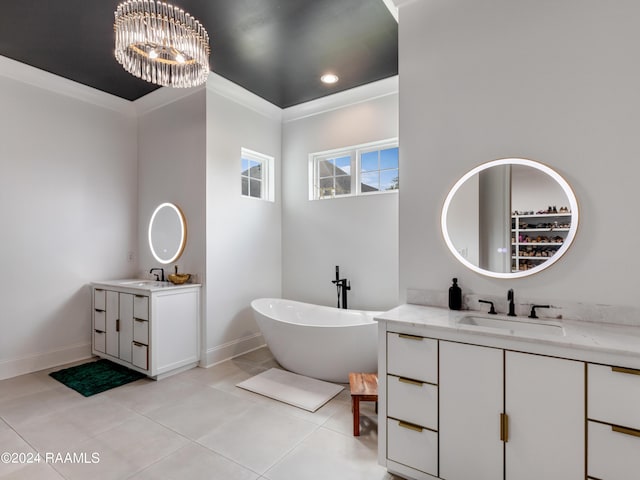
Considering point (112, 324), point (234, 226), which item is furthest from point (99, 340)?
point (234, 226)

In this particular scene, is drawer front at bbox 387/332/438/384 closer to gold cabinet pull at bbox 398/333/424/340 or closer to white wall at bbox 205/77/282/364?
gold cabinet pull at bbox 398/333/424/340

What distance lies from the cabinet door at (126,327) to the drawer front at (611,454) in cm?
358

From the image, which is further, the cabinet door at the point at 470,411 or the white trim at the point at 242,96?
the white trim at the point at 242,96

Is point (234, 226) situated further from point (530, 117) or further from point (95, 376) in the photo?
point (530, 117)

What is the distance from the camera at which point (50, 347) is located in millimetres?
3430

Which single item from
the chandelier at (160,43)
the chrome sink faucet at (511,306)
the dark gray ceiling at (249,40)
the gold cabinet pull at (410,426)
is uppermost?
the dark gray ceiling at (249,40)

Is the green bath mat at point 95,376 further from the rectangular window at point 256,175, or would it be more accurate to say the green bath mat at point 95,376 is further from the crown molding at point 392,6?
the crown molding at point 392,6

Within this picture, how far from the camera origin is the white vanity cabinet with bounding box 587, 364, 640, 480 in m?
1.28

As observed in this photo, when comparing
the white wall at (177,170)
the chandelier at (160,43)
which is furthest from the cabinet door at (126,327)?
the chandelier at (160,43)

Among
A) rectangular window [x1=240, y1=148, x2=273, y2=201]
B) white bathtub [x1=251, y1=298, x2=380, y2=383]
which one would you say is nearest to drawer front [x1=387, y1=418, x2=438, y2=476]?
white bathtub [x1=251, y1=298, x2=380, y2=383]

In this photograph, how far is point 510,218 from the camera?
6.81ft

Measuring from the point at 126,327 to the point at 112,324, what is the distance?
0.29 m

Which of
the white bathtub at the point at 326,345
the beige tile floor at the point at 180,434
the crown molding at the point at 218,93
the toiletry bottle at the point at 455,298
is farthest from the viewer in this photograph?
the crown molding at the point at 218,93

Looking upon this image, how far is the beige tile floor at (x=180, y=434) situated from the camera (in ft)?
6.12
